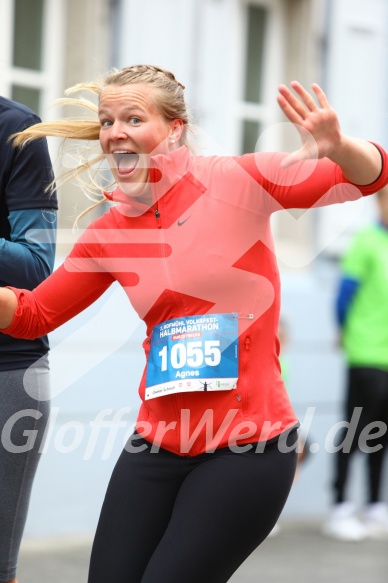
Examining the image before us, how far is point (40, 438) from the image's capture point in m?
3.15

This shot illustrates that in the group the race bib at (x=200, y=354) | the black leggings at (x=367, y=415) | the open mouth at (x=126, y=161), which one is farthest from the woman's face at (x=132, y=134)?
the black leggings at (x=367, y=415)

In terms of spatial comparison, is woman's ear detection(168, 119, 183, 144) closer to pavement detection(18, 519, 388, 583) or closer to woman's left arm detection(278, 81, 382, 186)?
woman's left arm detection(278, 81, 382, 186)

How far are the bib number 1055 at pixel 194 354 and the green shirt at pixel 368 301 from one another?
3.84 metres

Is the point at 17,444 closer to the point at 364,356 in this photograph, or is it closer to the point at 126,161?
the point at 126,161

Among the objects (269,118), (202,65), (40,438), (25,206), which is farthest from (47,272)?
(269,118)

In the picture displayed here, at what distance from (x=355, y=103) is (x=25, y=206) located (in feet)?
17.8

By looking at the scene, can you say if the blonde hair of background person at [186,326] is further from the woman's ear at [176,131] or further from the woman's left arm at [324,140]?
the woman's left arm at [324,140]

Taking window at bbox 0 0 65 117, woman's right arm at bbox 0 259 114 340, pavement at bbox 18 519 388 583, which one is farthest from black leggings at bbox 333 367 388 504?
woman's right arm at bbox 0 259 114 340

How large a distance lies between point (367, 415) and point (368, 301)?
0.66 metres

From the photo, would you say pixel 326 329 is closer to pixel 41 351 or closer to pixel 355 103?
pixel 355 103

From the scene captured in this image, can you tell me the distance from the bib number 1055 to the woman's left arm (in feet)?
1.75

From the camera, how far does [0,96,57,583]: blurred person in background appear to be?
3070mm

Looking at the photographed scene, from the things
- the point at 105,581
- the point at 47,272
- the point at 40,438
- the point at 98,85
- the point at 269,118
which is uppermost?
the point at 269,118

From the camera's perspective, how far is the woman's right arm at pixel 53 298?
3.03 m
